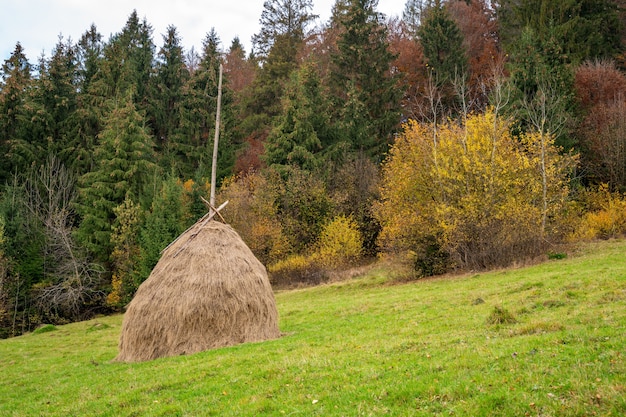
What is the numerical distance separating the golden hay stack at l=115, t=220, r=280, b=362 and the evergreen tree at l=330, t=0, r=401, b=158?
32.0 metres

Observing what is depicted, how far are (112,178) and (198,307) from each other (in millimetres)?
33352

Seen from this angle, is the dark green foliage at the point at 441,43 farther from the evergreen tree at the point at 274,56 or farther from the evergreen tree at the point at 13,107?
the evergreen tree at the point at 13,107

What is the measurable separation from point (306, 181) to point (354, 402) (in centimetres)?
3613

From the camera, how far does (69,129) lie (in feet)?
169

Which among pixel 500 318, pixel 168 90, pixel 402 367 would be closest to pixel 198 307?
pixel 402 367

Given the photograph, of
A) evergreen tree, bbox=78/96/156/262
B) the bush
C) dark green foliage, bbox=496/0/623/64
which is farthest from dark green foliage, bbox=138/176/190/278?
dark green foliage, bbox=496/0/623/64

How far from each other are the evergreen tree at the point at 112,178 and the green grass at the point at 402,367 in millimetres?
24035

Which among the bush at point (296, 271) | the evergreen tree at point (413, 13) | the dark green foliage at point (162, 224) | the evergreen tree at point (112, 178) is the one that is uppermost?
the evergreen tree at point (413, 13)

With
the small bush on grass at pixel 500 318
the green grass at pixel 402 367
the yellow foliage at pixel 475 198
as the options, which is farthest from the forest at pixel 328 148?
the small bush on grass at pixel 500 318

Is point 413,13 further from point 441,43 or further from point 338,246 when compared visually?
point 338,246

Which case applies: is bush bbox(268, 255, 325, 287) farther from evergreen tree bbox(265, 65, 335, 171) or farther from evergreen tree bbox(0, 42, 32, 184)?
evergreen tree bbox(0, 42, 32, 184)

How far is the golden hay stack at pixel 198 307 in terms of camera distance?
46.5ft

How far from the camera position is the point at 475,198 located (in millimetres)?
25297

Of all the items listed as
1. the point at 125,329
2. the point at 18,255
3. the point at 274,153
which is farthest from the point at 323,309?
the point at 18,255
